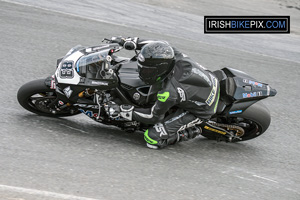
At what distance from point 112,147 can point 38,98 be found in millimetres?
1080

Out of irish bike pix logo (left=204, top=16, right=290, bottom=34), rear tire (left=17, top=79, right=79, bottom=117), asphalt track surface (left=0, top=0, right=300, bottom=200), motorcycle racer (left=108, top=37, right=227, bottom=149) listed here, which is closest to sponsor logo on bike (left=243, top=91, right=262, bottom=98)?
motorcycle racer (left=108, top=37, right=227, bottom=149)

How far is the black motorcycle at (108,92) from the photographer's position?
504 centimetres

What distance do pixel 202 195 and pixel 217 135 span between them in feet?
4.61

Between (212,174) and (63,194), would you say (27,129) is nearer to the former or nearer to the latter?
(63,194)

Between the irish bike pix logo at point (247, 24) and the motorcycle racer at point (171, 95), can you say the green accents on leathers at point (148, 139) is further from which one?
the irish bike pix logo at point (247, 24)

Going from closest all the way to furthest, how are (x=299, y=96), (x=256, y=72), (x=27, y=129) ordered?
(x=27, y=129) < (x=299, y=96) < (x=256, y=72)

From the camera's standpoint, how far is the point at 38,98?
5410 mm

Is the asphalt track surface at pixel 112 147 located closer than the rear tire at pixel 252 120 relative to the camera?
Yes

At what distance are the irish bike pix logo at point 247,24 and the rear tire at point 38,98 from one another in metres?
6.25

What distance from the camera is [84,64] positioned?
5027mm

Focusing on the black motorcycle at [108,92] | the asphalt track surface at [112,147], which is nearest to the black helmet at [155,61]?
the black motorcycle at [108,92]

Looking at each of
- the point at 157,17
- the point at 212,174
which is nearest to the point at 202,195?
the point at 212,174

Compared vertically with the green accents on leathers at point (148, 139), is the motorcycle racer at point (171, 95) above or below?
above

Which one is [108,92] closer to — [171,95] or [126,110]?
[126,110]
